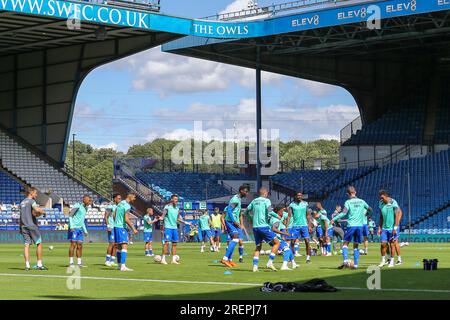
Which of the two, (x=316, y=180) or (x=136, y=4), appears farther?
(x=316, y=180)

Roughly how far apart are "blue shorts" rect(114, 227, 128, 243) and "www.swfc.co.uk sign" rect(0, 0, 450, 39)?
87.0ft

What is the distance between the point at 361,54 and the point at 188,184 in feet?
59.9

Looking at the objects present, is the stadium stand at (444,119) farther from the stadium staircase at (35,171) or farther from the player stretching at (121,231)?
the player stretching at (121,231)

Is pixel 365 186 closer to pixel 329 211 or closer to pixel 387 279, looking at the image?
pixel 329 211

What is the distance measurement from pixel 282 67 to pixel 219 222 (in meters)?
29.7

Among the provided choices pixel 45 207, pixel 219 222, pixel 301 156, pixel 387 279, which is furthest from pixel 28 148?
pixel 301 156

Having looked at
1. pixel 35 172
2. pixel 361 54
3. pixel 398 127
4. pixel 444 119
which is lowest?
pixel 35 172

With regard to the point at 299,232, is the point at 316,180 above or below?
above

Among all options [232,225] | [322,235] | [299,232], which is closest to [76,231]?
[232,225]

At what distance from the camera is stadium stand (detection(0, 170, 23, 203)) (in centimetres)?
6756

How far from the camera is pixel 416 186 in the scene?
70.6 meters

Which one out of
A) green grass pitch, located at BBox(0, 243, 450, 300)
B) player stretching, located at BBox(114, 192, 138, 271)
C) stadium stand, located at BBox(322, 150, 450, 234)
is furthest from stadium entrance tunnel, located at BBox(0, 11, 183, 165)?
green grass pitch, located at BBox(0, 243, 450, 300)

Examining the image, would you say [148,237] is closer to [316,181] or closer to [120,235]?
[120,235]

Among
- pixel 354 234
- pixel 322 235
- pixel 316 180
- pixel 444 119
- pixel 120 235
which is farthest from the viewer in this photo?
pixel 316 180
